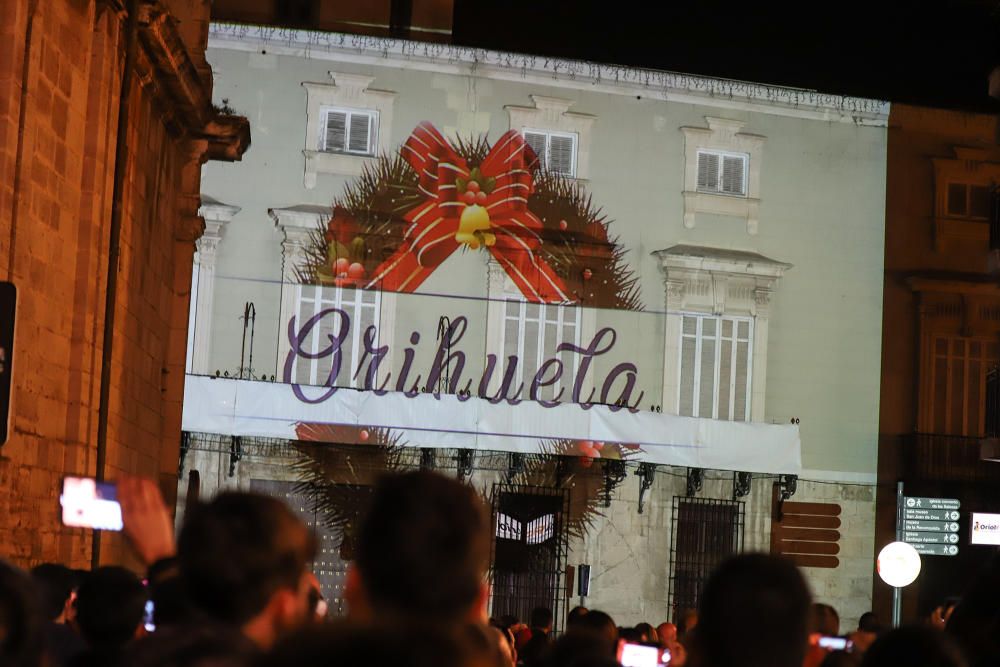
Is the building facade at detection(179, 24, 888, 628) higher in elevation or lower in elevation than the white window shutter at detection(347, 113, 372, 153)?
lower

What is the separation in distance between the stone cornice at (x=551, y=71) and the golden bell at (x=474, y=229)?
7.62ft

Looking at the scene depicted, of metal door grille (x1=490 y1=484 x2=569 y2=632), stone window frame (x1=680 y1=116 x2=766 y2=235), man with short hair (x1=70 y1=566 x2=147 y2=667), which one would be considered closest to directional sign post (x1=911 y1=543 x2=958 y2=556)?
metal door grille (x1=490 y1=484 x2=569 y2=632)

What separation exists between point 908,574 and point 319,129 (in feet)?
44.6

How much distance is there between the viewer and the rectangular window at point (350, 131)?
2550 centimetres

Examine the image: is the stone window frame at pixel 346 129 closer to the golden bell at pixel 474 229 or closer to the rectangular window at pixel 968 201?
the golden bell at pixel 474 229

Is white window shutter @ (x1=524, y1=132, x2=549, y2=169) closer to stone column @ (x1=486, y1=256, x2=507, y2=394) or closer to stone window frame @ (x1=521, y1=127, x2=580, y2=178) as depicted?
stone window frame @ (x1=521, y1=127, x2=580, y2=178)

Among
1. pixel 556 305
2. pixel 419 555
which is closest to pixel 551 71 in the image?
pixel 556 305

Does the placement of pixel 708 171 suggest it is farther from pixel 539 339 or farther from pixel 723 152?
pixel 539 339

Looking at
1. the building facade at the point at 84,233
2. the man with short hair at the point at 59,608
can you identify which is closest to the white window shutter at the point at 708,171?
the building facade at the point at 84,233

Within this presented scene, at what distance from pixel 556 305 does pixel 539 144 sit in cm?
276

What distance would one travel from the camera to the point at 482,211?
26.2 meters

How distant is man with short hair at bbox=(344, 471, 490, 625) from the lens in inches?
96.7

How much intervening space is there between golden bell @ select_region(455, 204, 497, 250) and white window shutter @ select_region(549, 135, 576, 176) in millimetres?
1439

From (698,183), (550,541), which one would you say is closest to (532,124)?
(698,183)
